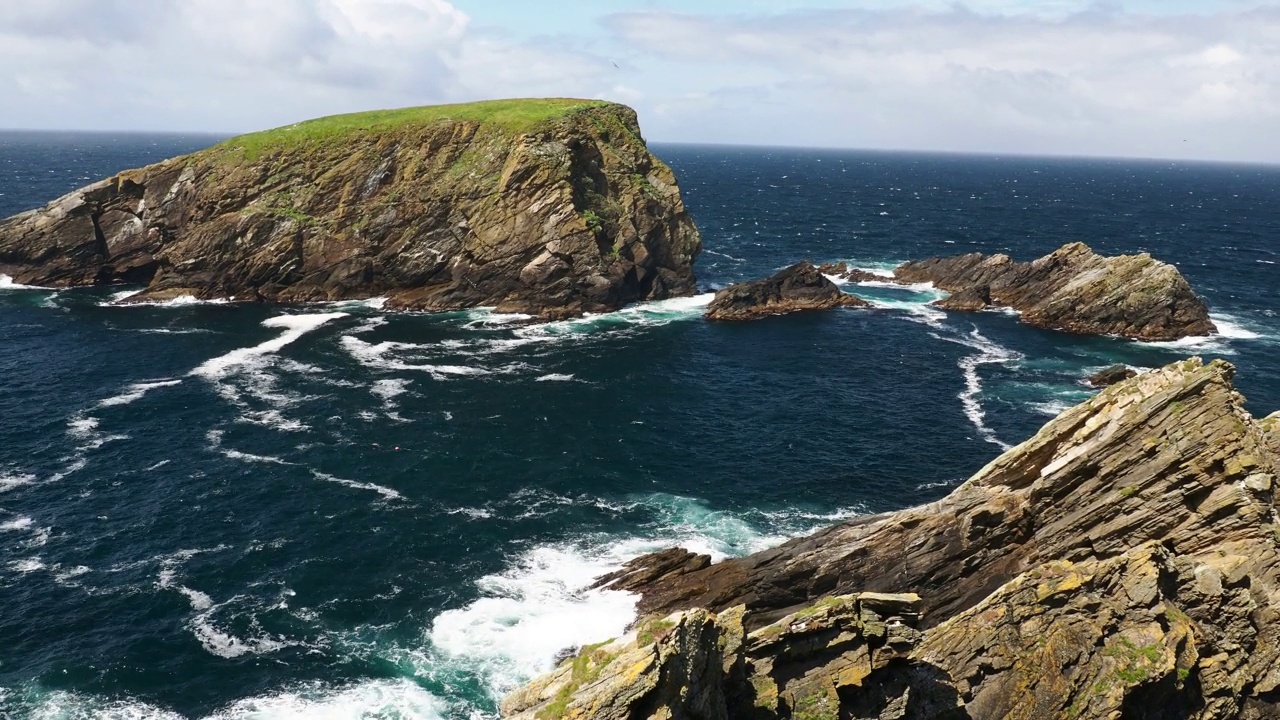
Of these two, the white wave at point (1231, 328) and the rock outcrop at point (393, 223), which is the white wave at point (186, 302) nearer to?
the rock outcrop at point (393, 223)

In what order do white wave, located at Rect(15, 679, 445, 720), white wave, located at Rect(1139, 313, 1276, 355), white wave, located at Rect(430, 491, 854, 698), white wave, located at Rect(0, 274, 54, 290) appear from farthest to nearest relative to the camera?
white wave, located at Rect(0, 274, 54, 290) < white wave, located at Rect(1139, 313, 1276, 355) < white wave, located at Rect(430, 491, 854, 698) < white wave, located at Rect(15, 679, 445, 720)

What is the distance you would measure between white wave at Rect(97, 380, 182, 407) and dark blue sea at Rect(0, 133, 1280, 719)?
36cm

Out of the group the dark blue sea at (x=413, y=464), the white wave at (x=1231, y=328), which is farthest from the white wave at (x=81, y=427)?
the white wave at (x=1231, y=328)

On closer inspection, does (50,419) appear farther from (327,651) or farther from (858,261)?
(858,261)

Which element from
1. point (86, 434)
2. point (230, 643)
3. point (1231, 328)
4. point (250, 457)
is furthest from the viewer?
point (1231, 328)

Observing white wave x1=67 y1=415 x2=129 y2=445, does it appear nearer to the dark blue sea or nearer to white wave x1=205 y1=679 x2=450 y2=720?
the dark blue sea

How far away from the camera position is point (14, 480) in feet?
207

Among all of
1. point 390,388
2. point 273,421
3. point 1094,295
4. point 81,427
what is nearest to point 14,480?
point 81,427

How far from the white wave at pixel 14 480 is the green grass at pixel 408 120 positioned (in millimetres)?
73585

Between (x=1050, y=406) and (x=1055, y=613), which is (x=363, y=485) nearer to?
(x=1055, y=613)

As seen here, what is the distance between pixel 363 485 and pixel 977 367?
71.1m

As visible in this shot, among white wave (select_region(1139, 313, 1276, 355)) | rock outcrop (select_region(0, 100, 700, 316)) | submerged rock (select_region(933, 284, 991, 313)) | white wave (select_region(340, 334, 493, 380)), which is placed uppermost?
rock outcrop (select_region(0, 100, 700, 316))

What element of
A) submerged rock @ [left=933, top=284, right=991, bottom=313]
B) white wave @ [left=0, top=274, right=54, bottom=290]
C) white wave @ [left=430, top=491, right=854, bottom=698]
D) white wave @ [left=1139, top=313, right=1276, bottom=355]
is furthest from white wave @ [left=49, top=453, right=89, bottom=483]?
white wave @ [left=1139, top=313, right=1276, bottom=355]

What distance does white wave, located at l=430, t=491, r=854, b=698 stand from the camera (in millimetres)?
45344
